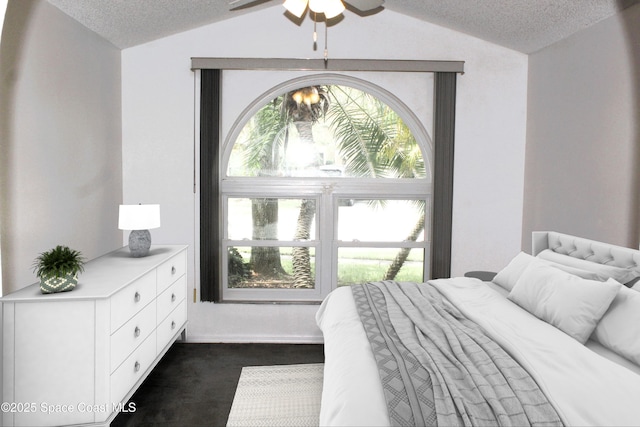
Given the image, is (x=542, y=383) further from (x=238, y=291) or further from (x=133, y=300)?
(x=238, y=291)

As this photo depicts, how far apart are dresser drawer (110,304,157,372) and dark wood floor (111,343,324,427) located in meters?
0.43

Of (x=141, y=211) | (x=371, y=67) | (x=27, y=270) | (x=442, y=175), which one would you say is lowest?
(x=27, y=270)

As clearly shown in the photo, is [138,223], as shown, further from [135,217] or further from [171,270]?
[171,270]

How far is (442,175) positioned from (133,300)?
2.74m

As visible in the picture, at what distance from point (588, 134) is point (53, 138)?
364cm

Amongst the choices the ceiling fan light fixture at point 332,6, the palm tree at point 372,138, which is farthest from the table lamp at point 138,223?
the ceiling fan light fixture at point 332,6

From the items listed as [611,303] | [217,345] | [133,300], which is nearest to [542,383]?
[611,303]

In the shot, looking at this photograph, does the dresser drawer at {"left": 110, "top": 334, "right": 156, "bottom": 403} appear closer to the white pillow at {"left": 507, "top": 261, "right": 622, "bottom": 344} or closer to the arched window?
the arched window

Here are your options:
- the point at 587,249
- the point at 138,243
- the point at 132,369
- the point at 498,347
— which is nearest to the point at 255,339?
the point at 138,243

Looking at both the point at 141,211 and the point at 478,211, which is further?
the point at 478,211

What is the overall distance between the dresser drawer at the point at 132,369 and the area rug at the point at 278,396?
0.63m

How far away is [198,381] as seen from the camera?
3314mm

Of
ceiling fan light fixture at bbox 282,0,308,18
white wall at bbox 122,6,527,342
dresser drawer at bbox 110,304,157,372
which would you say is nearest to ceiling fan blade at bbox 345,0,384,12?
ceiling fan light fixture at bbox 282,0,308,18

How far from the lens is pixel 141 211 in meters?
3.35
